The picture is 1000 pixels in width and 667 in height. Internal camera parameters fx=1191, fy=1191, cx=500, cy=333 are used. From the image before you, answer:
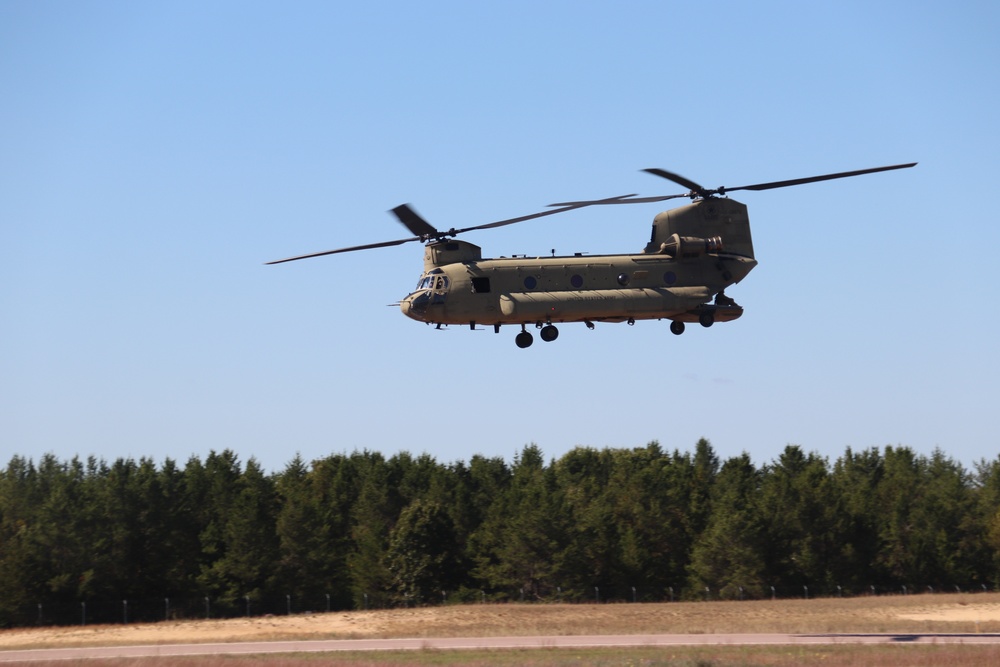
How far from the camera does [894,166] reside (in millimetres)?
44469

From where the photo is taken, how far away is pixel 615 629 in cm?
6253

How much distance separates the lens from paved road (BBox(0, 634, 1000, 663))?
52.3 meters

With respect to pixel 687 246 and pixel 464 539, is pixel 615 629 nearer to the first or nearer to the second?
pixel 687 246

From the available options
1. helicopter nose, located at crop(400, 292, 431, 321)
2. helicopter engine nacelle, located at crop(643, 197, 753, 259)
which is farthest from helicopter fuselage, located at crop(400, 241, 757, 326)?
helicopter engine nacelle, located at crop(643, 197, 753, 259)

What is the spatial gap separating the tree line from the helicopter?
49.8m

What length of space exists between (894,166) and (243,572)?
221ft

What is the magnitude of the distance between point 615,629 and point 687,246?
Result: 77.0ft

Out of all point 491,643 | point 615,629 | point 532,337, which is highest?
point 532,337

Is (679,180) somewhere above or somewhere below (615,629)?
above

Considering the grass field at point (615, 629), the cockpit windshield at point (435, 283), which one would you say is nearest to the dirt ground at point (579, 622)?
the grass field at point (615, 629)

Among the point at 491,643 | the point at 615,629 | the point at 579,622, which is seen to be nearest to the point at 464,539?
Result: the point at 579,622

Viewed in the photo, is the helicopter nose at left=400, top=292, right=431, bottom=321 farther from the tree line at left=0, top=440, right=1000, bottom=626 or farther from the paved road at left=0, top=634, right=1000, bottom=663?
the tree line at left=0, top=440, right=1000, bottom=626

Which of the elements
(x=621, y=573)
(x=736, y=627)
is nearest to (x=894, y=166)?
A: (x=736, y=627)

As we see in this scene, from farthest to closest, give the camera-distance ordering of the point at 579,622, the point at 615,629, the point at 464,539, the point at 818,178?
the point at 464,539
the point at 579,622
the point at 615,629
the point at 818,178
